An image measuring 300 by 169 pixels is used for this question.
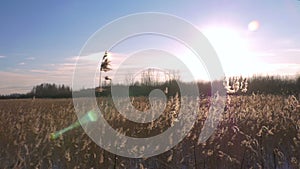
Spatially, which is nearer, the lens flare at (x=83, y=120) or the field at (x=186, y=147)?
the field at (x=186, y=147)

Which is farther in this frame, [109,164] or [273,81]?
[273,81]

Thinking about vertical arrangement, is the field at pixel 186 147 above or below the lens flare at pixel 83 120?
below

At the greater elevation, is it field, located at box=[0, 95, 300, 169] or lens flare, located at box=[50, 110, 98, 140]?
lens flare, located at box=[50, 110, 98, 140]

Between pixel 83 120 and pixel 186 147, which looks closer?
pixel 186 147

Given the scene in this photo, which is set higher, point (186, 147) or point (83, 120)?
point (83, 120)

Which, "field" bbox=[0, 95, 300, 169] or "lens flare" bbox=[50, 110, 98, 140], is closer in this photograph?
"field" bbox=[0, 95, 300, 169]

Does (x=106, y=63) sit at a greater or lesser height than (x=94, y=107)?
greater

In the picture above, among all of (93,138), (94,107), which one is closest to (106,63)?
(94,107)

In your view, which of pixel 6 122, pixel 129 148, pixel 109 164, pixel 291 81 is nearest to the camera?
pixel 109 164

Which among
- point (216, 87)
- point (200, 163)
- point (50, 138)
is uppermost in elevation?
point (216, 87)

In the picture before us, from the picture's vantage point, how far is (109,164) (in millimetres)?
4184

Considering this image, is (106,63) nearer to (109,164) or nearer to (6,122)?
(6,122)

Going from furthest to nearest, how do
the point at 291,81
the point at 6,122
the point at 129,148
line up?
1. the point at 291,81
2. the point at 6,122
3. the point at 129,148

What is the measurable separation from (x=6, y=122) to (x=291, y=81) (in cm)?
2365
